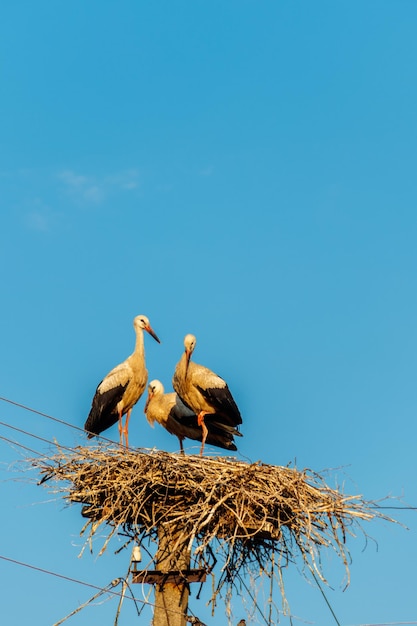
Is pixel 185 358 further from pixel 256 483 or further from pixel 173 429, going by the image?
pixel 256 483

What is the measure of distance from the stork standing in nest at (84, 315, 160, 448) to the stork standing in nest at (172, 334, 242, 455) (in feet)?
1.37

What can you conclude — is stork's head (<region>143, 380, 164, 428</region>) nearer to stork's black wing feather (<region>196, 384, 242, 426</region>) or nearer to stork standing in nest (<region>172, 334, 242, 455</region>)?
stork standing in nest (<region>172, 334, 242, 455</region>)

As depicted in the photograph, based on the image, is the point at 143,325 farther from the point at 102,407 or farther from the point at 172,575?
the point at 172,575

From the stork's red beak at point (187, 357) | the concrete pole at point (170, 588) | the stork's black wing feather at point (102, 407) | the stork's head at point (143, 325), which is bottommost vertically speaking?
the concrete pole at point (170, 588)

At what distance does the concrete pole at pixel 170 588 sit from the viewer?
27.0 feet

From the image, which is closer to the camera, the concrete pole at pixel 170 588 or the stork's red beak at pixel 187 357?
the concrete pole at pixel 170 588

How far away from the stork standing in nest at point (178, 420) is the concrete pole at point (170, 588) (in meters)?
3.57

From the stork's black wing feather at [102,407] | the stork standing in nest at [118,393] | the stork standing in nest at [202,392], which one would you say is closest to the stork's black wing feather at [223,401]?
the stork standing in nest at [202,392]

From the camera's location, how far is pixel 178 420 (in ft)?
39.9

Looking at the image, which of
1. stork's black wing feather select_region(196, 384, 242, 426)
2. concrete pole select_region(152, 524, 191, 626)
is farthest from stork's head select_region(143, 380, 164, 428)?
concrete pole select_region(152, 524, 191, 626)

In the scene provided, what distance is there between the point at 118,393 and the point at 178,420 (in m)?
0.89

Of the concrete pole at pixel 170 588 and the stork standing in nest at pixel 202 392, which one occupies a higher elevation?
the stork standing in nest at pixel 202 392

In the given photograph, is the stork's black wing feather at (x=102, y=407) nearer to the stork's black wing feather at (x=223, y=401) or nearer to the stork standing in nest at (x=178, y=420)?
the stork standing in nest at (x=178, y=420)

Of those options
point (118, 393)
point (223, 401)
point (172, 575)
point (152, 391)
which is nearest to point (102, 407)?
point (118, 393)
